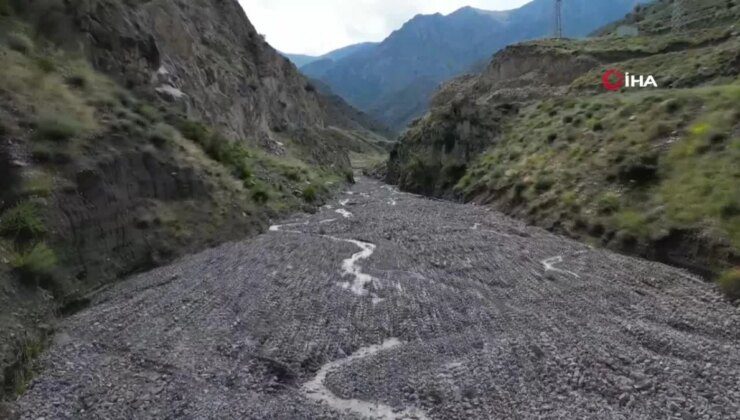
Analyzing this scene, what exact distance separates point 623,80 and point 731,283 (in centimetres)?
3982

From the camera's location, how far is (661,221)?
21281 mm

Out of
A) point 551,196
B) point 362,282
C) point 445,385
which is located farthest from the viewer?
point 551,196

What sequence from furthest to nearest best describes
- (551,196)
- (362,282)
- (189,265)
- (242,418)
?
(551,196) → (189,265) → (362,282) → (242,418)

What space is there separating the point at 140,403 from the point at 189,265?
31.0 feet

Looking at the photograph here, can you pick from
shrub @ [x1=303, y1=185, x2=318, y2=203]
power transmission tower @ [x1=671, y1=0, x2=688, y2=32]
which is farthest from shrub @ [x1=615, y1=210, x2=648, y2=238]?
power transmission tower @ [x1=671, y1=0, x2=688, y2=32]

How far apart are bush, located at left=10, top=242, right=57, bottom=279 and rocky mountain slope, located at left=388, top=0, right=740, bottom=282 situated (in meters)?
19.6

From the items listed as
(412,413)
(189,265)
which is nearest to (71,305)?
(189,265)

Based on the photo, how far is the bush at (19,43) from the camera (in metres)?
23.0

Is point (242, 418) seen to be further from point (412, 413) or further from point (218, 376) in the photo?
point (412, 413)

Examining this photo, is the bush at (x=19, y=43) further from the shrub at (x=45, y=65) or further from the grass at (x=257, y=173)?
the grass at (x=257, y=173)

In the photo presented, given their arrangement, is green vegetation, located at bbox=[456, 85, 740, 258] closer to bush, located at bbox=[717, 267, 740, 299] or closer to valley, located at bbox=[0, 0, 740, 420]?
valley, located at bbox=[0, 0, 740, 420]

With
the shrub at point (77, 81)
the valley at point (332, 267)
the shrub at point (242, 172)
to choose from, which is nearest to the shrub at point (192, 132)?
the valley at point (332, 267)

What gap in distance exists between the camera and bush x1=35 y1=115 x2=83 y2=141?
743 inches

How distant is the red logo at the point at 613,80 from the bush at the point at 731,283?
36.9 m
